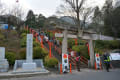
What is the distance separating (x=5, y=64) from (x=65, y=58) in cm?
546

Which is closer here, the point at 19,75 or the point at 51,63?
the point at 19,75

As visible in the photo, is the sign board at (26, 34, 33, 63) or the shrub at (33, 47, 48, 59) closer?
the sign board at (26, 34, 33, 63)

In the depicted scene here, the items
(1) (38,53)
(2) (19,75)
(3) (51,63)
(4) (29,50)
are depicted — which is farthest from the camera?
(1) (38,53)

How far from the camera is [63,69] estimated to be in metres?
10.7

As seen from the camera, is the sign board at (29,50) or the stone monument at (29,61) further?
the sign board at (29,50)

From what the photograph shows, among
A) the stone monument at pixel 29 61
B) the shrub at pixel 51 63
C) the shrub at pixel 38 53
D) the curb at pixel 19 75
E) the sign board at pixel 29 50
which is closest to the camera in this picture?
the curb at pixel 19 75

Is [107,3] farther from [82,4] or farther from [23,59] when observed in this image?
[23,59]

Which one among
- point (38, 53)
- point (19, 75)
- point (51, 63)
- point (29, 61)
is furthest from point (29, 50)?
point (19, 75)

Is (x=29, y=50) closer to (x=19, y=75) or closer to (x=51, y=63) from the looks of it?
(x=51, y=63)

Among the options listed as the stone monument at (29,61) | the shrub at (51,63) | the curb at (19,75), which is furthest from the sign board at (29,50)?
the curb at (19,75)

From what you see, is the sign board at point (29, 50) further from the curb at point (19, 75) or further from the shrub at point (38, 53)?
the curb at point (19, 75)

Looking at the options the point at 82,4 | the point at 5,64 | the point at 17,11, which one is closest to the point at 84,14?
the point at 82,4

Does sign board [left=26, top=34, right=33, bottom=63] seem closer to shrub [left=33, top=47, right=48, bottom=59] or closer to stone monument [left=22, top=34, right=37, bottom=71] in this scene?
stone monument [left=22, top=34, right=37, bottom=71]

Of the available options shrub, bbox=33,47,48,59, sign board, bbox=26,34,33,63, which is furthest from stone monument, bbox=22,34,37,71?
shrub, bbox=33,47,48,59
